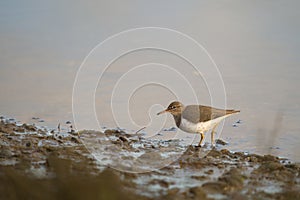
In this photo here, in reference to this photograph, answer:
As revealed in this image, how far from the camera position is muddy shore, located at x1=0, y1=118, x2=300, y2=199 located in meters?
3.69

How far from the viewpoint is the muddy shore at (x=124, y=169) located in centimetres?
369

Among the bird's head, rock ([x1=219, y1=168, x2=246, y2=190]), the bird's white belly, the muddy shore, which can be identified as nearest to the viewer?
the muddy shore

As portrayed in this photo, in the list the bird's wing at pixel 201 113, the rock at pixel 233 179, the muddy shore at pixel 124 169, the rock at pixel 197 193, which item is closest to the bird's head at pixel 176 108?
the bird's wing at pixel 201 113

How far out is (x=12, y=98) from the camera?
34.8 ft

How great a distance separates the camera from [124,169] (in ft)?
18.5

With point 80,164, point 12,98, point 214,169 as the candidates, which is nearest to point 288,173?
point 214,169

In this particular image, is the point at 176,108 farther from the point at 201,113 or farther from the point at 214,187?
the point at 214,187

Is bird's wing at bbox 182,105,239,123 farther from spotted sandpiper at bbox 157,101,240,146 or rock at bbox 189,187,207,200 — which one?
rock at bbox 189,187,207,200

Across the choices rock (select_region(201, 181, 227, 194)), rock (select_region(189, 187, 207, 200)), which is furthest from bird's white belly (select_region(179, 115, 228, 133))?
rock (select_region(189, 187, 207, 200))

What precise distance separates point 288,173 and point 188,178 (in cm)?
134

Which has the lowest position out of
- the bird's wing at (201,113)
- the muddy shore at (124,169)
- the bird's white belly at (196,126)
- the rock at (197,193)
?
the rock at (197,193)

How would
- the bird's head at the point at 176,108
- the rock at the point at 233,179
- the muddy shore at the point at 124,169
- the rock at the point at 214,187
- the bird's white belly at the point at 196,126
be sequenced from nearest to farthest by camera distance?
1. the muddy shore at the point at 124,169
2. the rock at the point at 214,187
3. the rock at the point at 233,179
4. the bird's white belly at the point at 196,126
5. the bird's head at the point at 176,108

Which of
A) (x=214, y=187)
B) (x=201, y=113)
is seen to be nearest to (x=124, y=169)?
(x=214, y=187)

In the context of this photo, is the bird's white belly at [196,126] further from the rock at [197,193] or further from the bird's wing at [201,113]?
the rock at [197,193]
